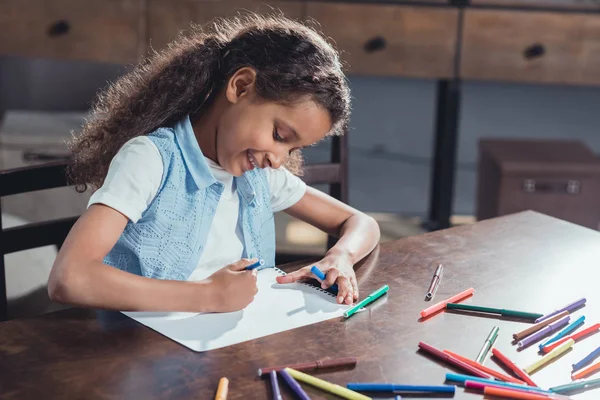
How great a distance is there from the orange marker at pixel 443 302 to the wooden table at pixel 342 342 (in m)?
0.01

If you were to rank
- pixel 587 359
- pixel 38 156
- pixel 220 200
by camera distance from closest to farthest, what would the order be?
pixel 587 359 → pixel 220 200 → pixel 38 156

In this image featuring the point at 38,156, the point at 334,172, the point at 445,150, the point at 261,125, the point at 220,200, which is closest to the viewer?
the point at 261,125

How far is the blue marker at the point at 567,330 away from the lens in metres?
0.99

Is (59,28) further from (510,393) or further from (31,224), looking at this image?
(510,393)

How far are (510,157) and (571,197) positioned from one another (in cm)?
24

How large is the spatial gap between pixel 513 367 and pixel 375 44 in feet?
5.90

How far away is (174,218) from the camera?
4.08ft

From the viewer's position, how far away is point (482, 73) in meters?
2.64

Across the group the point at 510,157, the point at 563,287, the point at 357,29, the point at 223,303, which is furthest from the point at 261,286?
the point at 510,157

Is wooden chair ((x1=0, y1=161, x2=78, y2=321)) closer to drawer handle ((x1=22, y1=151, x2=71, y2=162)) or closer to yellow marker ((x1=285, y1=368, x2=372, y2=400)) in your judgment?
yellow marker ((x1=285, y1=368, x2=372, y2=400))

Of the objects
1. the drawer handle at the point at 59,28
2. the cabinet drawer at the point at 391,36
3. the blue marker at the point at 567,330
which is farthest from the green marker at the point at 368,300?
the drawer handle at the point at 59,28

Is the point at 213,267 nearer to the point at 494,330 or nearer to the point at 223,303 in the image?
the point at 223,303

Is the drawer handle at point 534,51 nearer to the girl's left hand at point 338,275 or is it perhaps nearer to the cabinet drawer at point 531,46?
the cabinet drawer at point 531,46

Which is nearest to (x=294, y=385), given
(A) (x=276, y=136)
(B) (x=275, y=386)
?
(B) (x=275, y=386)
